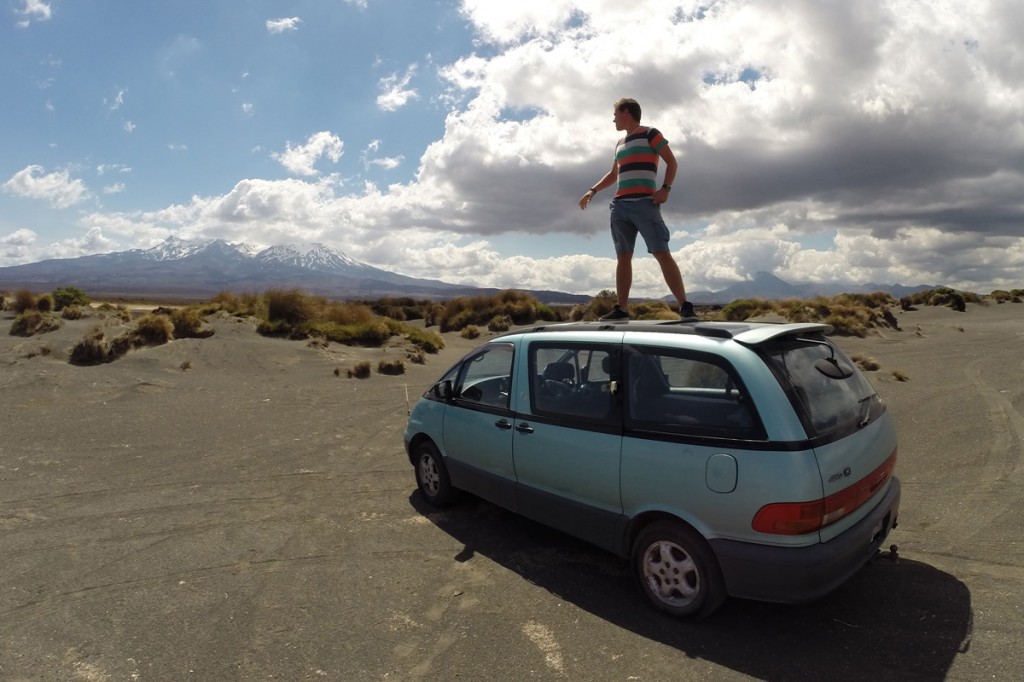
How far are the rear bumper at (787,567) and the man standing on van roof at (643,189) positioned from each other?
3315mm

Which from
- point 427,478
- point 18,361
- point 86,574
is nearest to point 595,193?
point 427,478

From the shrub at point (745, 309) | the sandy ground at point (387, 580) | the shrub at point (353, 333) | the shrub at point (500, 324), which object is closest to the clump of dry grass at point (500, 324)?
the shrub at point (500, 324)

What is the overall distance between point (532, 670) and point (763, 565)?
133cm

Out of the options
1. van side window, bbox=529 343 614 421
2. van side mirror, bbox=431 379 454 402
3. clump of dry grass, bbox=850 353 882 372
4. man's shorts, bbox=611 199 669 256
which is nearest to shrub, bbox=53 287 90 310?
van side mirror, bbox=431 379 454 402

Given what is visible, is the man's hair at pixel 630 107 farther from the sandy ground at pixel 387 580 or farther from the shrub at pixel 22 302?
the shrub at pixel 22 302

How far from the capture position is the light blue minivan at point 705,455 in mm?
3307

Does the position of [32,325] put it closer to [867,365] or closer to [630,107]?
[630,107]

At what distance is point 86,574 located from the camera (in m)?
4.59

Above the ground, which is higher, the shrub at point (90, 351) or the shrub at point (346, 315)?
the shrub at point (346, 315)

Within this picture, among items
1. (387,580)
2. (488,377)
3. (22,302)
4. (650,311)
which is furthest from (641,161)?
(22,302)

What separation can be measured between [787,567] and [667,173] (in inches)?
176

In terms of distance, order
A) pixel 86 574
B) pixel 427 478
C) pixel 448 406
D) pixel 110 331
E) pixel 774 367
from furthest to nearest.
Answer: pixel 110 331 → pixel 427 478 → pixel 448 406 → pixel 86 574 → pixel 774 367

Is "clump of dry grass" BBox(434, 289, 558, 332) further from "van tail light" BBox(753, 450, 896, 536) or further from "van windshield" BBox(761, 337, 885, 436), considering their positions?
"van tail light" BBox(753, 450, 896, 536)

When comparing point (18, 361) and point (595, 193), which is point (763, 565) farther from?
point (18, 361)
